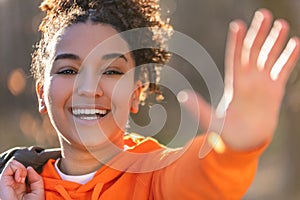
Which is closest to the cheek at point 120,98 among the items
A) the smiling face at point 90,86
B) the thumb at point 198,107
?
the smiling face at point 90,86

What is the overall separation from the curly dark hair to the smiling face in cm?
6

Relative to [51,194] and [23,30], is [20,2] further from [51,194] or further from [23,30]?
[51,194]

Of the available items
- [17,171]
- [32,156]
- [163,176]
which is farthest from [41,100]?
[163,176]

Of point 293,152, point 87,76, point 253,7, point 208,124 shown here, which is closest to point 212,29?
point 253,7

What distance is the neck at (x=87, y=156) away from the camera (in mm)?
2412

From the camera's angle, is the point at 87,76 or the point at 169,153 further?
the point at 87,76

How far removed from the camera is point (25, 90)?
27.3ft

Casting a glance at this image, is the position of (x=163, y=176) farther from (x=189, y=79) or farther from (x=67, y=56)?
(x=189, y=79)

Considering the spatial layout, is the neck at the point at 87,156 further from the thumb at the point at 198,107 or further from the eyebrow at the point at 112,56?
the thumb at the point at 198,107

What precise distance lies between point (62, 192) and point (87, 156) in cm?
14

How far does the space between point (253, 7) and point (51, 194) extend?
508 cm

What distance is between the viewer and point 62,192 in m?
2.35

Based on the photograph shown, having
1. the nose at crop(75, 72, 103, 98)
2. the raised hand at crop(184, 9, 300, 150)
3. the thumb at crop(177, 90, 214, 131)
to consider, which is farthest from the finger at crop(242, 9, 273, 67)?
the nose at crop(75, 72, 103, 98)

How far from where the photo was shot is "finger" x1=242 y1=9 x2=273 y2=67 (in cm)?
166
